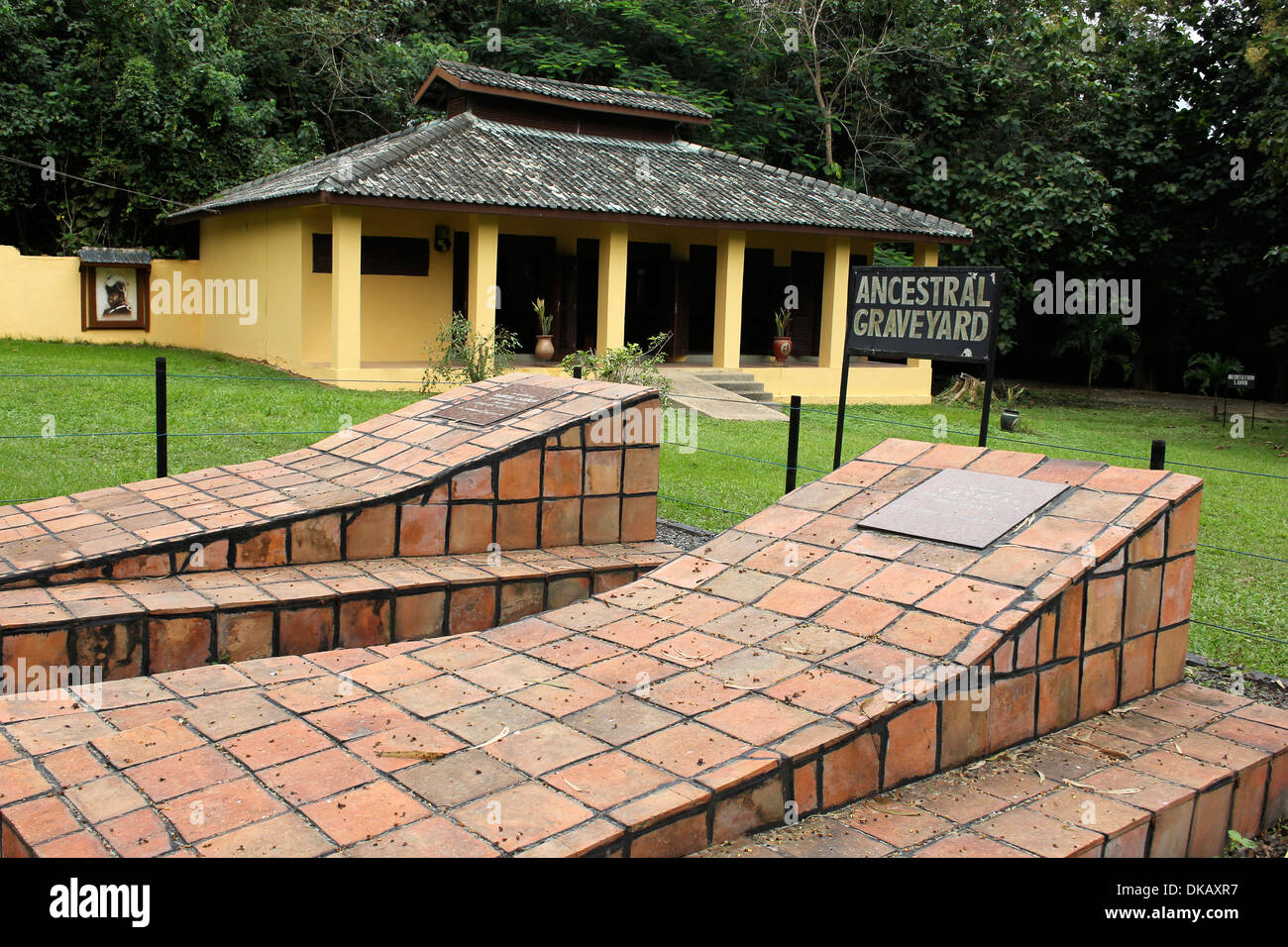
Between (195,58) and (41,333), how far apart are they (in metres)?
5.75

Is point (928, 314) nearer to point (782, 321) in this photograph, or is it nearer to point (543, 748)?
point (543, 748)

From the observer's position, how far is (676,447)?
11.9 meters

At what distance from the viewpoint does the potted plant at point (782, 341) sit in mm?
19547

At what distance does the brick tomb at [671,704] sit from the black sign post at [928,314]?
148 cm

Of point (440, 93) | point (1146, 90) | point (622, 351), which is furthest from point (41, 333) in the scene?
point (1146, 90)

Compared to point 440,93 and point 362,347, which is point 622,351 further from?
point 440,93

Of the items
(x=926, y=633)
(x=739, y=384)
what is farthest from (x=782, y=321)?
(x=926, y=633)

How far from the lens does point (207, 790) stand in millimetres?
2955

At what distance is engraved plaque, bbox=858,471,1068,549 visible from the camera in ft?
13.8

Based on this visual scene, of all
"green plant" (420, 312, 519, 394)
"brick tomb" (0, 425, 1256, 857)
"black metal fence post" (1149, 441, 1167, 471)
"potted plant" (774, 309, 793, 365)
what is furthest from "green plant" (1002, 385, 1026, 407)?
"brick tomb" (0, 425, 1256, 857)

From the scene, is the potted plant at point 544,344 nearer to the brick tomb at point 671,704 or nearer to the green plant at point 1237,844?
the brick tomb at point 671,704

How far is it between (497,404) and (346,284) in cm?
1040

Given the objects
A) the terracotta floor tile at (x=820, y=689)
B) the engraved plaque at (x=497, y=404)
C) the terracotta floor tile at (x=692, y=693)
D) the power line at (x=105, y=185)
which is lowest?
the terracotta floor tile at (x=692, y=693)

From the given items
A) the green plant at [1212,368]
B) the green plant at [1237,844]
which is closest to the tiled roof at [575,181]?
the green plant at [1212,368]
